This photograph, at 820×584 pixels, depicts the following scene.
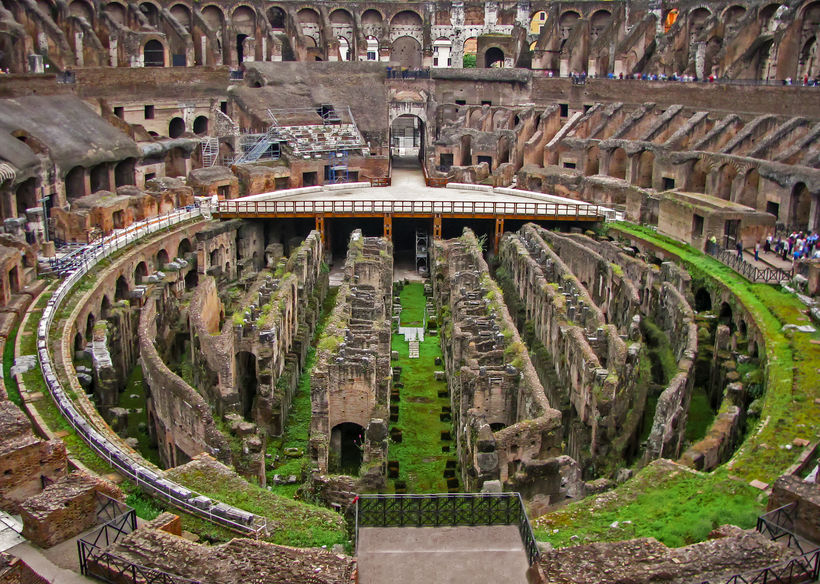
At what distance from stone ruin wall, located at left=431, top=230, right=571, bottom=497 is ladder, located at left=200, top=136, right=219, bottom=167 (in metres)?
27.9

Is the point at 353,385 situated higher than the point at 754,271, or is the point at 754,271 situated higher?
the point at 754,271

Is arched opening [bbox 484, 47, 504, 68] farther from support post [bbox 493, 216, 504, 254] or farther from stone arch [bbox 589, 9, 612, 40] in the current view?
support post [bbox 493, 216, 504, 254]

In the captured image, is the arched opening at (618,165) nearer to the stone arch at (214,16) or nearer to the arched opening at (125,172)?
the arched opening at (125,172)

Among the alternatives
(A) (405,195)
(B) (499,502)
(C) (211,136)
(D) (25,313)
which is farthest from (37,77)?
(B) (499,502)

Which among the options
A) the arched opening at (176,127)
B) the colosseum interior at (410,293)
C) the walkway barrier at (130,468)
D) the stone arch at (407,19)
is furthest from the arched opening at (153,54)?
the walkway barrier at (130,468)

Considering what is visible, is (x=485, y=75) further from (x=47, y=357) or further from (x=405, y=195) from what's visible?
(x=47, y=357)

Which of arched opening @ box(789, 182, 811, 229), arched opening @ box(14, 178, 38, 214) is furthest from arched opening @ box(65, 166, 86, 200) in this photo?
arched opening @ box(789, 182, 811, 229)

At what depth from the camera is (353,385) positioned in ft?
83.0

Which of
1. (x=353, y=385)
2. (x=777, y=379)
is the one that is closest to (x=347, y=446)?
(x=353, y=385)

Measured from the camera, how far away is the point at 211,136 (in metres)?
60.0

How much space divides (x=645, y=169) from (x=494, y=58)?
86.7 feet

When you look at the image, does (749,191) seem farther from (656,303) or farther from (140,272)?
(140,272)

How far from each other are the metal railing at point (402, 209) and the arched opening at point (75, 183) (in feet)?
22.8

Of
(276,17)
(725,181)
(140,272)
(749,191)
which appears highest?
(276,17)
